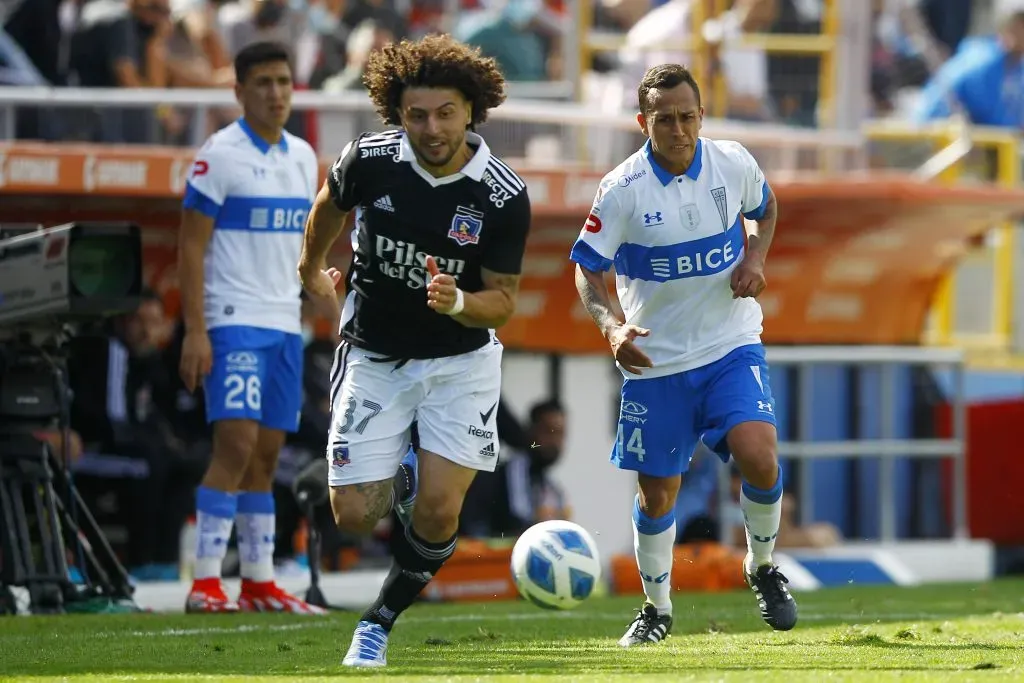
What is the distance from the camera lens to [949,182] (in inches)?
669

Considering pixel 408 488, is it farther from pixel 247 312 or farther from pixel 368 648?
pixel 247 312

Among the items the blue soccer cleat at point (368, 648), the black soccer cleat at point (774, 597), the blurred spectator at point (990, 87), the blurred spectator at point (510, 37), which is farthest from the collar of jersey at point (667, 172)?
the blurred spectator at point (990, 87)

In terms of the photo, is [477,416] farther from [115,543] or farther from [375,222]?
[115,543]

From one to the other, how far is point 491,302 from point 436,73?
87 cm

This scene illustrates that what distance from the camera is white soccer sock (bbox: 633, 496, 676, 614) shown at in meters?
8.84

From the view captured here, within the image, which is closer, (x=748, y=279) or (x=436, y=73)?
(x=436, y=73)

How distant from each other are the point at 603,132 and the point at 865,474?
413 centimetres

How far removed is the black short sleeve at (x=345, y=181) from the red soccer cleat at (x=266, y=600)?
337 centimetres

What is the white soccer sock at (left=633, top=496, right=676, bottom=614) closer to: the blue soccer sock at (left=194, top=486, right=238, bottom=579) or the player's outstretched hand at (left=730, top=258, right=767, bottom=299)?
the player's outstretched hand at (left=730, top=258, right=767, bottom=299)

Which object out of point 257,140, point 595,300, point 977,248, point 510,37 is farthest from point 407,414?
point 977,248

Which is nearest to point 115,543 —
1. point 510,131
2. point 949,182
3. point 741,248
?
point 510,131

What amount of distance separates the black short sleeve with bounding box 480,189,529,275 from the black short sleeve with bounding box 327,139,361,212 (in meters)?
0.54

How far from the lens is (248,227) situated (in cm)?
1045

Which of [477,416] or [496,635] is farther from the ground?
[477,416]
